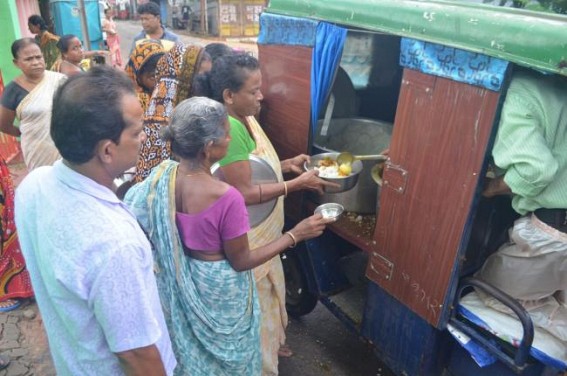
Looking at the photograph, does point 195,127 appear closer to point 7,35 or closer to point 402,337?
point 402,337

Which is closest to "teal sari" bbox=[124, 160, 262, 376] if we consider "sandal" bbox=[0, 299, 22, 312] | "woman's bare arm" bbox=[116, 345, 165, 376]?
"woman's bare arm" bbox=[116, 345, 165, 376]

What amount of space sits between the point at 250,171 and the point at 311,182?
0.41 m

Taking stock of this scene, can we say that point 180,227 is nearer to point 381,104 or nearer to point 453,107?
point 453,107

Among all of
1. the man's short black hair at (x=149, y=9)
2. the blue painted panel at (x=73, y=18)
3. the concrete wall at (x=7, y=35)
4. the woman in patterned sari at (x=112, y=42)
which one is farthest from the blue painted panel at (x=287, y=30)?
the woman in patterned sari at (x=112, y=42)

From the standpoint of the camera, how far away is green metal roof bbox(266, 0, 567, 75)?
1582 millimetres

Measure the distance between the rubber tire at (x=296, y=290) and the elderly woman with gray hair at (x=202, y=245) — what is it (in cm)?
119

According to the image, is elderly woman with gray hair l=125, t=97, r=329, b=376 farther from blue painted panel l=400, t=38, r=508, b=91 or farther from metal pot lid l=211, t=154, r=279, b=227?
blue painted panel l=400, t=38, r=508, b=91

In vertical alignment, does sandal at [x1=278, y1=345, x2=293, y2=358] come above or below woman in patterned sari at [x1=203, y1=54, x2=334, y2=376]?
below

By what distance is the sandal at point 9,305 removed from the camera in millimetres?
3658

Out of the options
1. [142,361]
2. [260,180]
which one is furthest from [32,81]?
[142,361]

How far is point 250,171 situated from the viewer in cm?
236

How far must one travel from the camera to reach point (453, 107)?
1.92 m

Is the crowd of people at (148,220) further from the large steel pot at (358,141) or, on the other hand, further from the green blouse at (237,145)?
the large steel pot at (358,141)

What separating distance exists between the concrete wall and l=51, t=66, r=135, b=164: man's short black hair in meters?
6.38
